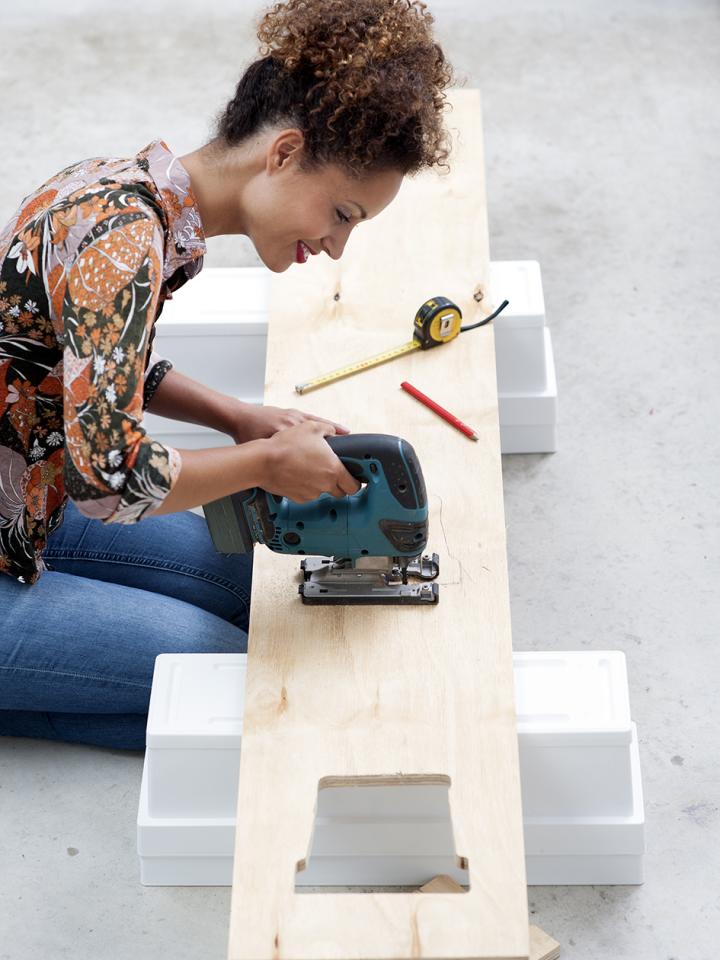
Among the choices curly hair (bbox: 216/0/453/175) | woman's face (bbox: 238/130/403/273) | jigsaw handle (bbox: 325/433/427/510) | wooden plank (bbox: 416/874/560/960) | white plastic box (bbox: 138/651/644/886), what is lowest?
wooden plank (bbox: 416/874/560/960)

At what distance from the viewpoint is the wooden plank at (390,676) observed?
6.30ft

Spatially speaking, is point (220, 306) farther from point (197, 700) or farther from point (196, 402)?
point (197, 700)

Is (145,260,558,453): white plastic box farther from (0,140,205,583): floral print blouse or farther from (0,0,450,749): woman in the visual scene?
(0,140,205,583): floral print blouse

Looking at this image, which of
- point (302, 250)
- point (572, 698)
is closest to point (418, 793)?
point (572, 698)

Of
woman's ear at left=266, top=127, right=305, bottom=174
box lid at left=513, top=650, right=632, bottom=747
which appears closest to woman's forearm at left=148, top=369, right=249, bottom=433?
woman's ear at left=266, top=127, right=305, bottom=174

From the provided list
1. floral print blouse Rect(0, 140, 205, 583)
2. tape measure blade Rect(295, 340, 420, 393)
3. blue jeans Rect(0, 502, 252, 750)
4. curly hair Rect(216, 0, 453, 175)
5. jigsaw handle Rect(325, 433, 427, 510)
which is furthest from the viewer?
tape measure blade Rect(295, 340, 420, 393)

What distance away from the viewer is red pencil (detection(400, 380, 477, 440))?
2.68m

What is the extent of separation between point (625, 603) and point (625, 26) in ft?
10.2

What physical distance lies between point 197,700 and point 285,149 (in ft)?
3.41

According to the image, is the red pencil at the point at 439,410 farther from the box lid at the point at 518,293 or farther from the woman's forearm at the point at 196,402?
the box lid at the point at 518,293

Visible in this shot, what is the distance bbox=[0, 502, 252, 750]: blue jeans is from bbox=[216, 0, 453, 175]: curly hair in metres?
1.00

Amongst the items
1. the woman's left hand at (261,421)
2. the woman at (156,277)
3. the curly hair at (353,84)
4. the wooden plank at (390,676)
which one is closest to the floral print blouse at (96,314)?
the woman at (156,277)

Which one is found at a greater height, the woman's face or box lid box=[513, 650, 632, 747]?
the woman's face

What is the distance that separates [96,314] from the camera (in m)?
1.89
